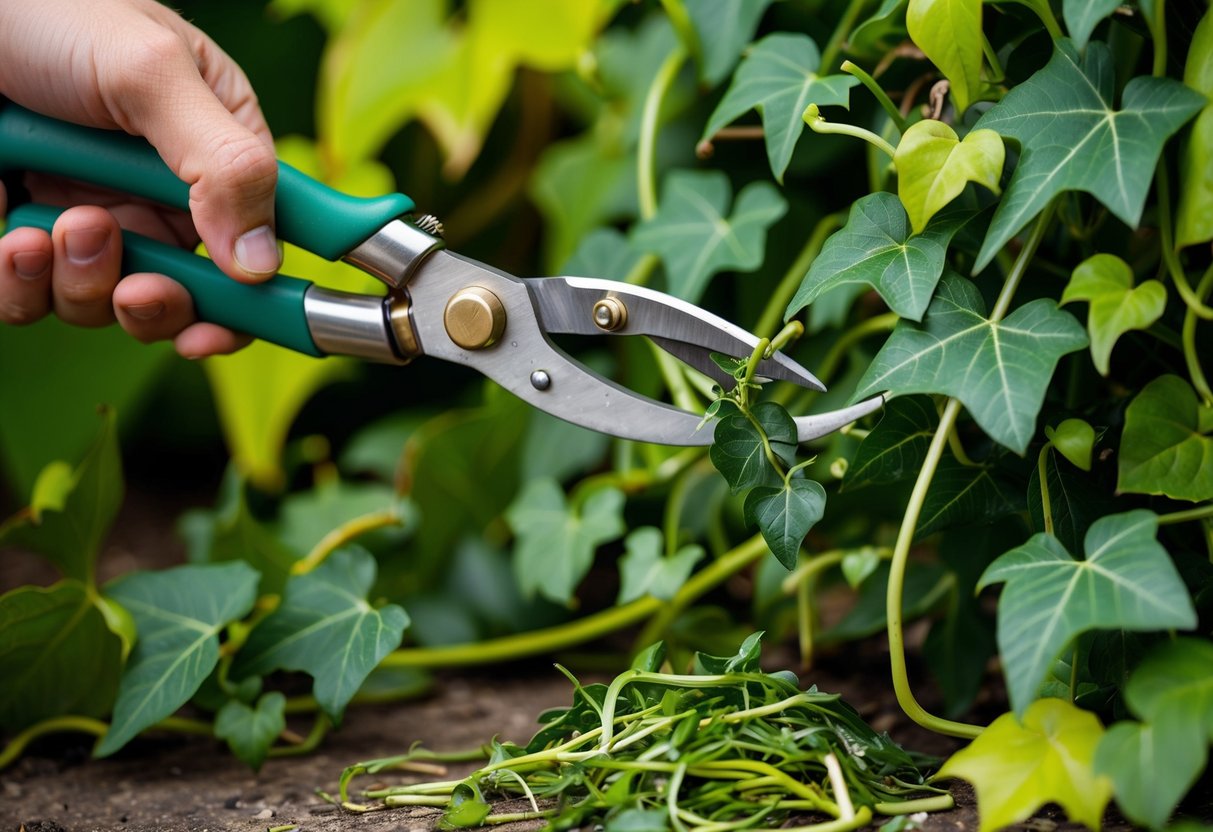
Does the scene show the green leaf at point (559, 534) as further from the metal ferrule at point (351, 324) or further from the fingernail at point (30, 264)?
the fingernail at point (30, 264)

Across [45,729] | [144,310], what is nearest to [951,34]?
[144,310]

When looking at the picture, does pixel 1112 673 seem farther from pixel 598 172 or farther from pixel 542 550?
pixel 598 172

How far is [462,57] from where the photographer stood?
43.7 inches

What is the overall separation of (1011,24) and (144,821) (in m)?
0.73

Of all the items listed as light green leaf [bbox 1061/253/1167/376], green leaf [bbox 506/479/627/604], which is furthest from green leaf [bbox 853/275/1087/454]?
green leaf [bbox 506/479/627/604]

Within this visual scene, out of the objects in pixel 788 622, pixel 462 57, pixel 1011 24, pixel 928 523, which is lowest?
pixel 788 622

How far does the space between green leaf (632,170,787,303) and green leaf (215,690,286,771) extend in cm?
41

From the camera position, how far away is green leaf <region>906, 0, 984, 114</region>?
1.71 feet

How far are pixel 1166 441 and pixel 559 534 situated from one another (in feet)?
1.47

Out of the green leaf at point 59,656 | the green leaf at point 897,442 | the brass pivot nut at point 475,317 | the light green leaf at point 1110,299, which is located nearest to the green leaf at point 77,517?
the green leaf at point 59,656

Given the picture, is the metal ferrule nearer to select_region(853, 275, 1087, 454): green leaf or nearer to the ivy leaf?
select_region(853, 275, 1087, 454): green leaf

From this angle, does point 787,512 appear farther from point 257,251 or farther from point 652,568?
point 257,251

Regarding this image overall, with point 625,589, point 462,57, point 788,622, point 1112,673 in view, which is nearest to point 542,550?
point 625,589

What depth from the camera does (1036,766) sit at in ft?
1.51
